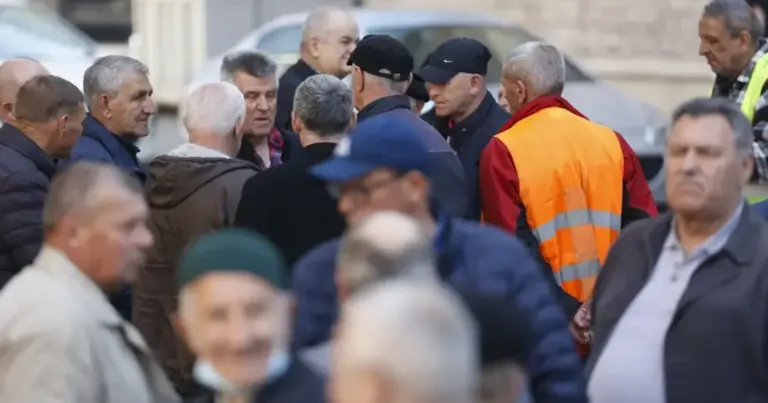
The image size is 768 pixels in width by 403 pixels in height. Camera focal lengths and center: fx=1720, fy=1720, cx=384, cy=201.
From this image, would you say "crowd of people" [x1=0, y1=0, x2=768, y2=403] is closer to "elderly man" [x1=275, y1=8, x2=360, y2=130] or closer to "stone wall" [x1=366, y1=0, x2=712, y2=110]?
"elderly man" [x1=275, y1=8, x2=360, y2=130]

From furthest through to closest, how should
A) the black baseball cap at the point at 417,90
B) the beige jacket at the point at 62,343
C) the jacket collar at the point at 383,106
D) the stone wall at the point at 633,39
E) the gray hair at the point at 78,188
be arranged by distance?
the stone wall at the point at 633,39 < the black baseball cap at the point at 417,90 < the jacket collar at the point at 383,106 < the gray hair at the point at 78,188 < the beige jacket at the point at 62,343

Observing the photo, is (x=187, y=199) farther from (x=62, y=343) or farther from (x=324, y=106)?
(x=62, y=343)

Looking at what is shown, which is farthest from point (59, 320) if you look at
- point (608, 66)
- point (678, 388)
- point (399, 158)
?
point (608, 66)

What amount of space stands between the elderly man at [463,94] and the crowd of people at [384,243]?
0.04 feet

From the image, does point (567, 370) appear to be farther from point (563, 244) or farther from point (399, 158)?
point (563, 244)

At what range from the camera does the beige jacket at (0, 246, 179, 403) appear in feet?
13.8

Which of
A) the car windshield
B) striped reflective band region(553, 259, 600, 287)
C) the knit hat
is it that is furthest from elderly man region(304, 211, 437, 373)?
the car windshield

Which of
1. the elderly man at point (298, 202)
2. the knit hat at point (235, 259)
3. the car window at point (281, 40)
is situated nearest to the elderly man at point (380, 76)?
the elderly man at point (298, 202)

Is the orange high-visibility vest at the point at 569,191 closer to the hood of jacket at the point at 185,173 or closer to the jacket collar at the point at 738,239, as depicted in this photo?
the hood of jacket at the point at 185,173

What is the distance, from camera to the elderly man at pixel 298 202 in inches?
231

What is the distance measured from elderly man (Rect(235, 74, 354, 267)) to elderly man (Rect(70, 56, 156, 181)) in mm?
1244

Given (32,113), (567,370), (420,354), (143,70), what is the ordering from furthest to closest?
1. (143,70)
2. (32,113)
3. (567,370)
4. (420,354)

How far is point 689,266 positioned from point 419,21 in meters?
9.42

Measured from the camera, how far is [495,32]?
14.4 m
